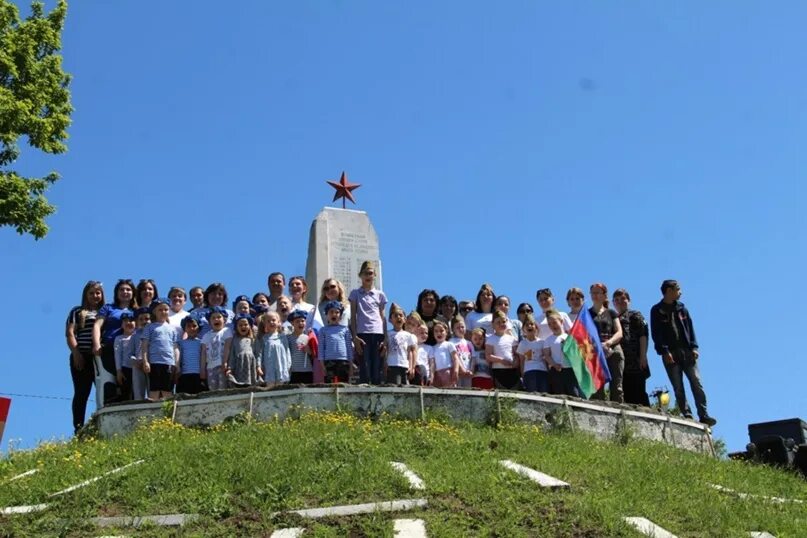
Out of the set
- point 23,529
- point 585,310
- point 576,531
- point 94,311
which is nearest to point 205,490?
point 23,529

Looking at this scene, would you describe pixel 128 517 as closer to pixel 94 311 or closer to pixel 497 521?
pixel 497 521

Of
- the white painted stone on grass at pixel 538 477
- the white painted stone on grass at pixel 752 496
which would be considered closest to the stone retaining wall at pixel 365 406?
the white painted stone on grass at pixel 538 477

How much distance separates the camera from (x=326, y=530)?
26.6 ft

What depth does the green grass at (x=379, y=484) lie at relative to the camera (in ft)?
27.7

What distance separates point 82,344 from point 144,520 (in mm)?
6646

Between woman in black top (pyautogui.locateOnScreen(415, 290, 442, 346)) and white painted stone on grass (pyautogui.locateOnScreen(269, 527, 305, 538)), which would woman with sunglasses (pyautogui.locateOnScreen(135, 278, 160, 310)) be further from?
white painted stone on grass (pyautogui.locateOnScreen(269, 527, 305, 538))

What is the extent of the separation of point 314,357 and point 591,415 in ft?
12.2

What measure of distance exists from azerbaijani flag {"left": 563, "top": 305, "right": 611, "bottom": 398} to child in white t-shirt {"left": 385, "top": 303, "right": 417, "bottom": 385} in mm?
2066

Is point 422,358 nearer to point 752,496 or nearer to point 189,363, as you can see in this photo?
point 189,363

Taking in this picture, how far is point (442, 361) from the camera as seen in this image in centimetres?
1488

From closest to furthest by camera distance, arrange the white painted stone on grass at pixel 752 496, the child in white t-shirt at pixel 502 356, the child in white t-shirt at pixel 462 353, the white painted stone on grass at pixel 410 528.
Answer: the white painted stone on grass at pixel 410 528 → the white painted stone on grass at pixel 752 496 → the child in white t-shirt at pixel 462 353 → the child in white t-shirt at pixel 502 356

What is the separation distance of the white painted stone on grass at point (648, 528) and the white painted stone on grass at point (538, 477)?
3.10 ft

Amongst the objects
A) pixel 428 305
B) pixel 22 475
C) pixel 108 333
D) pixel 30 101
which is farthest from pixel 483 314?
pixel 30 101

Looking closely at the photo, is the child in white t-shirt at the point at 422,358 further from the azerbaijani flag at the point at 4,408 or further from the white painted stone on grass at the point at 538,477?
the azerbaijani flag at the point at 4,408
